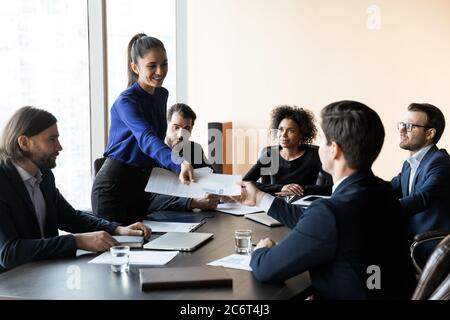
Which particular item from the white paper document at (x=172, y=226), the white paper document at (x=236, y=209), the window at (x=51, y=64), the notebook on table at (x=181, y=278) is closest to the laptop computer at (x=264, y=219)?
the white paper document at (x=236, y=209)

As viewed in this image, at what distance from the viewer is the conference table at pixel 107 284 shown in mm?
1523

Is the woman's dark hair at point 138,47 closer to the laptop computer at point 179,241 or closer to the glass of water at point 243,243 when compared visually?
the laptop computer at point 179,241

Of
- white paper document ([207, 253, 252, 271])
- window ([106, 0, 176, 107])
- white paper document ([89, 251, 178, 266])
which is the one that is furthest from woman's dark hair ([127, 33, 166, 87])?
window ([106, 0, 176, 107])

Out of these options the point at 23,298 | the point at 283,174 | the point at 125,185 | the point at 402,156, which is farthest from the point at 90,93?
the point at 23,298

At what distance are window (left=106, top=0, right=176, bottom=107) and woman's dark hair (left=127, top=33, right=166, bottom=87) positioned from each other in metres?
2.06

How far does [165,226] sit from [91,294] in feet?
3.00

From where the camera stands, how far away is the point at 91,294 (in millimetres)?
1529

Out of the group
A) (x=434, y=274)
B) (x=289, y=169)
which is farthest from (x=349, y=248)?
(x=289, y=169)

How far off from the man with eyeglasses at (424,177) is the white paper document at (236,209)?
0.81m

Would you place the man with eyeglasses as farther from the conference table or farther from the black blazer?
the conference table

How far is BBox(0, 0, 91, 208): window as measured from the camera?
4578 millimetres

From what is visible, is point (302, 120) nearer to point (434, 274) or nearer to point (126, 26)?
point (126, 26)
